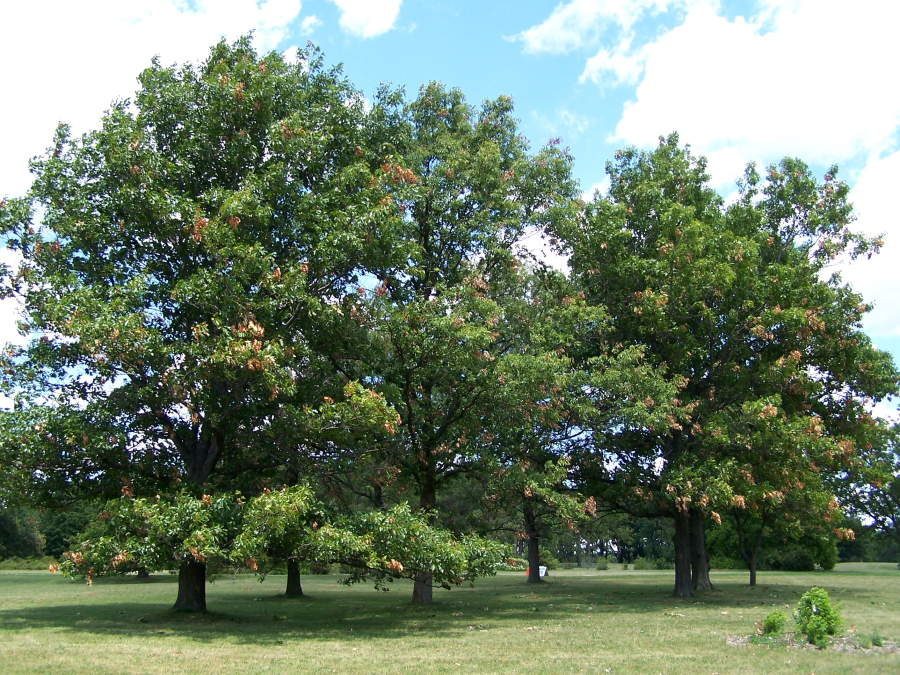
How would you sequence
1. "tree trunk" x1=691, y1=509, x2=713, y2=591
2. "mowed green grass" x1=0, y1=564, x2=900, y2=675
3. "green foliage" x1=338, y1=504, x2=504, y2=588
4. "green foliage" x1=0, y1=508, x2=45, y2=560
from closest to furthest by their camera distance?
"mowed green grass" x1=0, y1=564, x2=900, y2=675 < "green foliage" x1=338, y1=504, x2=504, y2=588 < "tree trunk" x1=691, y1=509, x2=713, y2=591 < "green foliage" x1=0, y1=508, x2=45, y2=560

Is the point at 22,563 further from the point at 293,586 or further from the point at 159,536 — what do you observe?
the point at 159,536

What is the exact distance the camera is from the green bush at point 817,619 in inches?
413

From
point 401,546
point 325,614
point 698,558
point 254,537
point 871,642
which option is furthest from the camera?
point 698,558

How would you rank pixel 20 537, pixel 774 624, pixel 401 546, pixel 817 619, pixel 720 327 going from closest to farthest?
pixel 817 619 → pixel 774 624 → pixel 401 546 → pixel 720 327 → pixel 20 537

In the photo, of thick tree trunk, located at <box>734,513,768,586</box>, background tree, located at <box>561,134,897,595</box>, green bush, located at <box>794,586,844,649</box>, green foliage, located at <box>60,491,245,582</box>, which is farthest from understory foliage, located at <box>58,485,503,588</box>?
thick tree trunk, located at <box>734,513,768,586</box>

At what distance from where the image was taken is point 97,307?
13.0 metres

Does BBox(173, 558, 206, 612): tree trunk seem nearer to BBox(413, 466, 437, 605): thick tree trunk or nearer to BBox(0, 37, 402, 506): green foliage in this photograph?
BBox(0, 37, 402, 506): green foliage

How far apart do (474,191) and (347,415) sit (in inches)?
→ 348

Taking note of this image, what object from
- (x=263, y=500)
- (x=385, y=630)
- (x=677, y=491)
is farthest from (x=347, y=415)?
(x=677, y=491)

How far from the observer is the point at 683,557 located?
2406cm

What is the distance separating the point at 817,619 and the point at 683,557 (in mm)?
14082

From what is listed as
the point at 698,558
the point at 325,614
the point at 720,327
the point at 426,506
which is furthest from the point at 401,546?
the point at 698,558

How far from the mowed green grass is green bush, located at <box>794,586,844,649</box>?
57cm

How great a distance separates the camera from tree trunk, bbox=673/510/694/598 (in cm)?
2355
